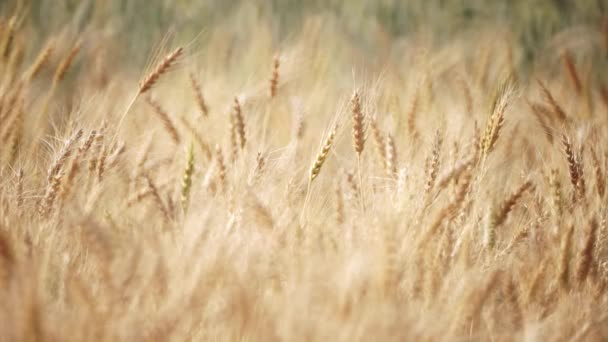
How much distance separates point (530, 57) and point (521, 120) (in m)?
1.65

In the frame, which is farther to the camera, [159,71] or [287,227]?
[159,71]

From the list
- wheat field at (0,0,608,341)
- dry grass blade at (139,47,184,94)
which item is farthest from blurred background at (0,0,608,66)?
dry grass blade at (139,47,184,94)

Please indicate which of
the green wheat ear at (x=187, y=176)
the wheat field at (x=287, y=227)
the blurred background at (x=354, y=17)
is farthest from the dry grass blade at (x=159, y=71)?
the blurred background at (x=354, y=17)

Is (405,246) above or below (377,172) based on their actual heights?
below

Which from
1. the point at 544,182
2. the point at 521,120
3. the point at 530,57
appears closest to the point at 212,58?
the point at 521,120

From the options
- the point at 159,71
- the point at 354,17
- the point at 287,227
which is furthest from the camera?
the point at 354,17

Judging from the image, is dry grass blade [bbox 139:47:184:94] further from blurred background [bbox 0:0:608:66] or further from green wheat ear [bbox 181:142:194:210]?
blurred background [bbox 0:0:608:66]

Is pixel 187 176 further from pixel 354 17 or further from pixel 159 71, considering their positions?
pixel 354 17

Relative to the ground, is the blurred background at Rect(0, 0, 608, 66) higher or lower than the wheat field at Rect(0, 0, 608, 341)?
higher

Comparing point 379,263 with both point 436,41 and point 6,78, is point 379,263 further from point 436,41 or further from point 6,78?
point 436,41

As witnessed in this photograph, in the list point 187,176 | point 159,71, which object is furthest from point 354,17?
point 187,176

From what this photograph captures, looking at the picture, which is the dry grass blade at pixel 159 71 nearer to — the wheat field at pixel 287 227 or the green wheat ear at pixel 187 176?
the wheat field at pixel 287 227

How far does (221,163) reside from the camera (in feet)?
3.99

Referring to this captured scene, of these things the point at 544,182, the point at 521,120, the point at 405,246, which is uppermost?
the point at 521,120
